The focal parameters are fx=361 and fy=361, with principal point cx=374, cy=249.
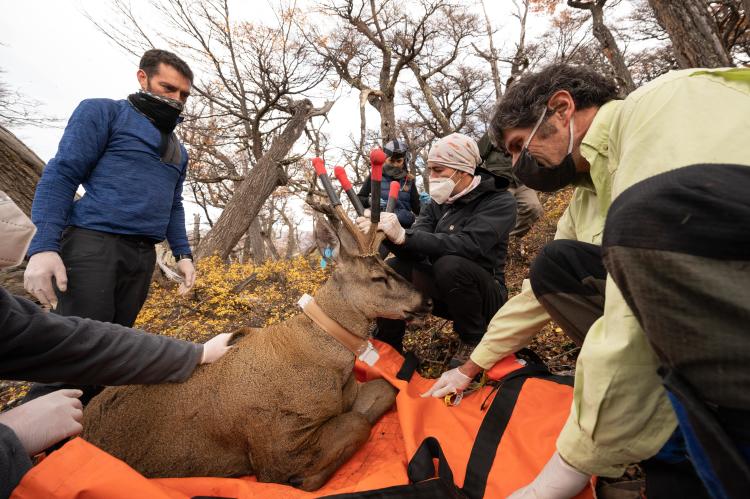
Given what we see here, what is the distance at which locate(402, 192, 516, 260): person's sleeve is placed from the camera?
340 centimetres

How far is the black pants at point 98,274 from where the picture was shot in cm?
270

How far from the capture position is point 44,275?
2.46 meters

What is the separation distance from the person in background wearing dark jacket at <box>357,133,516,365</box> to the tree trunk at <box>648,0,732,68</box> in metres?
3.78

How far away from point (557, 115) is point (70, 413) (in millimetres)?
3091

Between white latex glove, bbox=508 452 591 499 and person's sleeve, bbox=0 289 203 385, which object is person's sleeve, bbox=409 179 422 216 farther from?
white latex glove, bbox=508 452 591 499

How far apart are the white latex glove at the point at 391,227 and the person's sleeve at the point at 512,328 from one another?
111cm

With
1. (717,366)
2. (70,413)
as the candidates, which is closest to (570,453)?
(717,366)

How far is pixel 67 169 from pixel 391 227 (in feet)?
8.38

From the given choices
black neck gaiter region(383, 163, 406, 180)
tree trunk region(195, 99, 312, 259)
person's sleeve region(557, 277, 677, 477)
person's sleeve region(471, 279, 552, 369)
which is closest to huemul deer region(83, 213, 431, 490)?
person's sleeve region(471, 279, 552, 369)

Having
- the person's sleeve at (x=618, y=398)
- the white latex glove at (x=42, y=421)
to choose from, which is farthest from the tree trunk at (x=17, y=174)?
the person's sleeve at (x=618, y=398)

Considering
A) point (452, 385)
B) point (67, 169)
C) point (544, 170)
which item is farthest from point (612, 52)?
point (67, 169)

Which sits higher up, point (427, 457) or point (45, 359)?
point (45, 359)

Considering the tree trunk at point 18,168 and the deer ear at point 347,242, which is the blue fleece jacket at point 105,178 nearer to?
the deer ear at point 347,242

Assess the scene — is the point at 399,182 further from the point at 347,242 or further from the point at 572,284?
the point at 572,284
